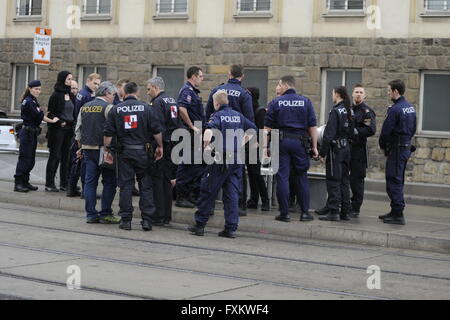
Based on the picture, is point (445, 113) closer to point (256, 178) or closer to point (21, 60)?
point (256, 178)

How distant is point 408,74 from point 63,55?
11.1 metres

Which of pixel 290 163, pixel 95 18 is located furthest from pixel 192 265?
pixel 95 18

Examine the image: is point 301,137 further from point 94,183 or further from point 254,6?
point 254,6

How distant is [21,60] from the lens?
29516mm

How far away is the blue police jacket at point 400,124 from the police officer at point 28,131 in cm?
541

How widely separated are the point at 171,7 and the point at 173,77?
2.00 metres

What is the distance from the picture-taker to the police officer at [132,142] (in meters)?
12.2

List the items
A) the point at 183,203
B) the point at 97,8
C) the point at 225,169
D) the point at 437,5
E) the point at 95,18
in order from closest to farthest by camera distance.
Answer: the point at 225,169 → the point at 183,203 → the point at 437,5 → the point at 95,18 → the point at 97,8

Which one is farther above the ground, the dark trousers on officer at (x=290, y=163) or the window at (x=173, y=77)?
the window at (x=173, y=77)

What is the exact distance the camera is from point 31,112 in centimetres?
1505

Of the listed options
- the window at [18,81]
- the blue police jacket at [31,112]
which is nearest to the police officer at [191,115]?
the blue police jacket at [31,112]

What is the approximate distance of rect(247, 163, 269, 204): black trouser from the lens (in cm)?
1397

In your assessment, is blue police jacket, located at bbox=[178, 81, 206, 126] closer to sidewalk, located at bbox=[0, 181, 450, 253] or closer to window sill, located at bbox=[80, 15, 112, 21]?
sidewalk, located at bbox=[0, 181, 450, 253]

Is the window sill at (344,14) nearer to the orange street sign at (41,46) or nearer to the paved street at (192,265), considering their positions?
the orange street sign at (41,46)
